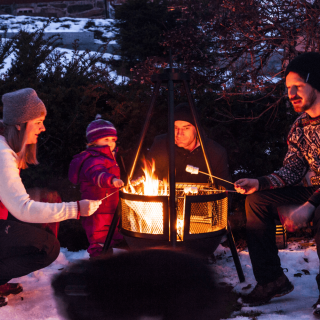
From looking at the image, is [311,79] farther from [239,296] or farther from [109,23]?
[109,23]

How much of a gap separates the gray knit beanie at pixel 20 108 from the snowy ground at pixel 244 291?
1.26 meters

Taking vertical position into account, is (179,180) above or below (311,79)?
below

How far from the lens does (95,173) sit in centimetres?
385

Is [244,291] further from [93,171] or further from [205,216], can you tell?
[93,171]

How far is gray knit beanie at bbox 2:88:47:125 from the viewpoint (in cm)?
268

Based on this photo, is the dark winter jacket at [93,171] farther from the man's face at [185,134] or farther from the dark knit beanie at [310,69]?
the dark knit beanie at [310,69]

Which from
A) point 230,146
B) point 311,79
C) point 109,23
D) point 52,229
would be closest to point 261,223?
point 311,79

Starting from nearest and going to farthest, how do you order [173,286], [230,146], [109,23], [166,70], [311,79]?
[173,286]
[311,79]
[166,70]
[230,146]
[109,23]

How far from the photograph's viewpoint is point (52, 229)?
307cm

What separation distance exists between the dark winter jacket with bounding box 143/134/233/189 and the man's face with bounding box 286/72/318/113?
107 centimetres

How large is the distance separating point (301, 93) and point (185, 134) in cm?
135

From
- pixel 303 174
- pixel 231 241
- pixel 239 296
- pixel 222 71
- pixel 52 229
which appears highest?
Result: pixel 222 71

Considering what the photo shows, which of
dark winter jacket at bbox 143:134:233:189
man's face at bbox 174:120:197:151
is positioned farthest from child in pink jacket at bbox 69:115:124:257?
man's face at bbox 174:120:197:151

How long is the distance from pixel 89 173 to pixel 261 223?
1945mm
